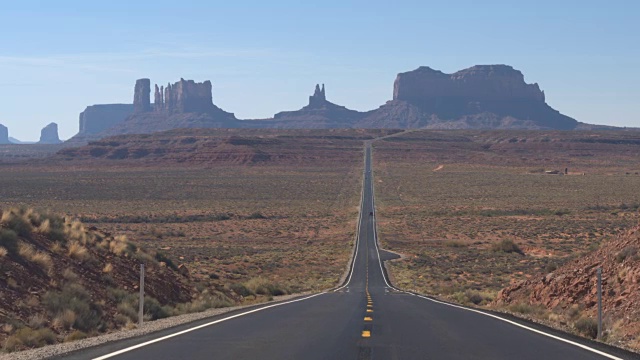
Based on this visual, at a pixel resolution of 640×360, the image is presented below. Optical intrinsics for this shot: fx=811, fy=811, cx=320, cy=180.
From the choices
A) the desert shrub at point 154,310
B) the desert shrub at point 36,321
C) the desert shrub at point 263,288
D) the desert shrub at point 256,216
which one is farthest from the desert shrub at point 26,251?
the desert shrub at point 256,216

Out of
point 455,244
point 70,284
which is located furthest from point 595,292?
point 455,244

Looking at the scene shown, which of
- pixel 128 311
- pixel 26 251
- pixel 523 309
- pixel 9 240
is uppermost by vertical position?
pixel 9 240

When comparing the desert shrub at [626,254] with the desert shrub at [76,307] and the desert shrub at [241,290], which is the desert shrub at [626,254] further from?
the desert shrub at [241,290]

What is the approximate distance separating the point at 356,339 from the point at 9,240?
8.89 m

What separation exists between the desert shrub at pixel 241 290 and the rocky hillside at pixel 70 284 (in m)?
3.00

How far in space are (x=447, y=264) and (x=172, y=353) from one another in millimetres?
41041

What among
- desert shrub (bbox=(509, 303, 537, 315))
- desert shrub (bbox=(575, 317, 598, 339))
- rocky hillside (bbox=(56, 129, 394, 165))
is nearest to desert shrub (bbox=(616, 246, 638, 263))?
desert shrub (bbox=(509, 303, 537, 315))

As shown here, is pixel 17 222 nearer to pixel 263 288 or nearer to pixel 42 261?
pixel 42 261

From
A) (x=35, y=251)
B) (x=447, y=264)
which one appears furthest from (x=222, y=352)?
(x=447, y=264)

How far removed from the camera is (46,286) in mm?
16641

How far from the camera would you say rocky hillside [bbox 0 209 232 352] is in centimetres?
1435

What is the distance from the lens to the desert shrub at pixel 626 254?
732 inches

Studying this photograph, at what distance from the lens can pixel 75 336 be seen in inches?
541

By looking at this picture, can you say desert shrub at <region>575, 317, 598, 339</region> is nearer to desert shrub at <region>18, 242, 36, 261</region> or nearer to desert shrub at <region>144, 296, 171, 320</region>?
desert shrub at <region>144, 296, 171, 320</region>
